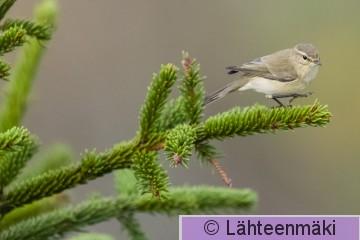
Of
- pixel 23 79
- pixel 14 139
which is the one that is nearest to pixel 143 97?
pixel 23 79

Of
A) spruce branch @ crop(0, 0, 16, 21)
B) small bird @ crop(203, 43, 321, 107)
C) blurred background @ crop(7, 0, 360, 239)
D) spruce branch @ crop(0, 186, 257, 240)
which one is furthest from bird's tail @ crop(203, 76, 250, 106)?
blurred background @ crop(7, 0, 360, 239)

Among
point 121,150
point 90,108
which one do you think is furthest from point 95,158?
point 90,108

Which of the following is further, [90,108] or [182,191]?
[90,108]

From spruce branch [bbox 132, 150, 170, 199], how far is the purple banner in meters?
0.09

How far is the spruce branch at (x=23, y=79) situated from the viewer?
893 millimetres

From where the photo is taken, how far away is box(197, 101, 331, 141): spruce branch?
2.30ft

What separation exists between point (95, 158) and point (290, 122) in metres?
0.19

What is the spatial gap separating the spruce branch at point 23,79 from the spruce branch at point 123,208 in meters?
0.16

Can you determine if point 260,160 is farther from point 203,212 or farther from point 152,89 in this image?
point 152,89

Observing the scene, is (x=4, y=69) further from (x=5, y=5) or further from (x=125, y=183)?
(x=125, y=183)

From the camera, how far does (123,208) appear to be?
0.81m

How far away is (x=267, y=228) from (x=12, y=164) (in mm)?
273

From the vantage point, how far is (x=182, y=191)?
2.70 feet

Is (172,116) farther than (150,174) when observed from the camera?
Yes
